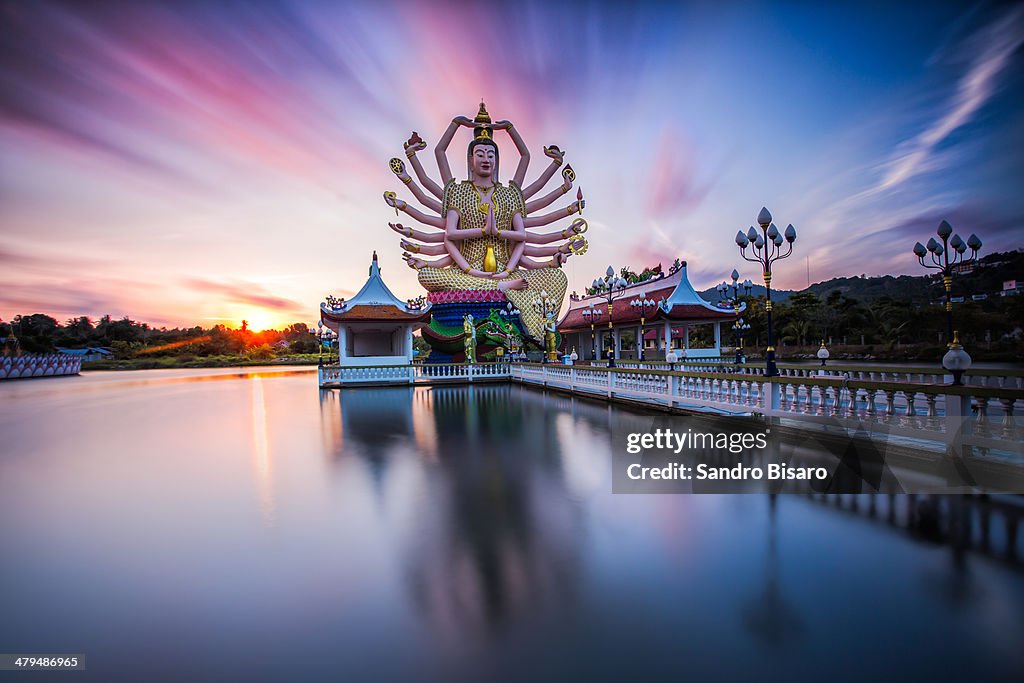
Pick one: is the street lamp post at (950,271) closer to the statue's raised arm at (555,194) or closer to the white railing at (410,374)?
the white railing at (410,374)

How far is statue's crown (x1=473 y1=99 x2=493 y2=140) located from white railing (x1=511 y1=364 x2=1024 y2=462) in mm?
18333

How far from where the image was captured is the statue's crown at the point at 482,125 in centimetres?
2473

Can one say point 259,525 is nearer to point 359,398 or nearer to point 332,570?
point 332,570

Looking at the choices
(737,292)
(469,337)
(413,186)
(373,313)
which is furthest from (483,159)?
(737,292)

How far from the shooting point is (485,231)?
25.2m

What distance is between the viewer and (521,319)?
24.1 metres

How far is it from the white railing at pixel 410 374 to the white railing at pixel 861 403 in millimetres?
10182

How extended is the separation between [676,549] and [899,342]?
119 feet

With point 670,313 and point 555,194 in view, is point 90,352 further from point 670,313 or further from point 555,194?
point 670,313

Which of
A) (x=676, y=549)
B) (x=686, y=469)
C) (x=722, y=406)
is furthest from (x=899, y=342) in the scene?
(x=676, y=549)

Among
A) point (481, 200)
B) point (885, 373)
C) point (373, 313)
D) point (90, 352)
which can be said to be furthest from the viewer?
point (90, 352)

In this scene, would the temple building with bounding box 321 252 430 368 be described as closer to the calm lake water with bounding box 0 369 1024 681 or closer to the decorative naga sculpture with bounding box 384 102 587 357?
the decorative naga sculpture with bounding box 384 102 587 357

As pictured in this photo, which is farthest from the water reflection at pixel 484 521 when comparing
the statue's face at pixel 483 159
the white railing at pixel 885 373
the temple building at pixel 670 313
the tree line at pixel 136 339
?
the tree line at pixel 136 339

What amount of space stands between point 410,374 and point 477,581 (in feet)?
57.7
